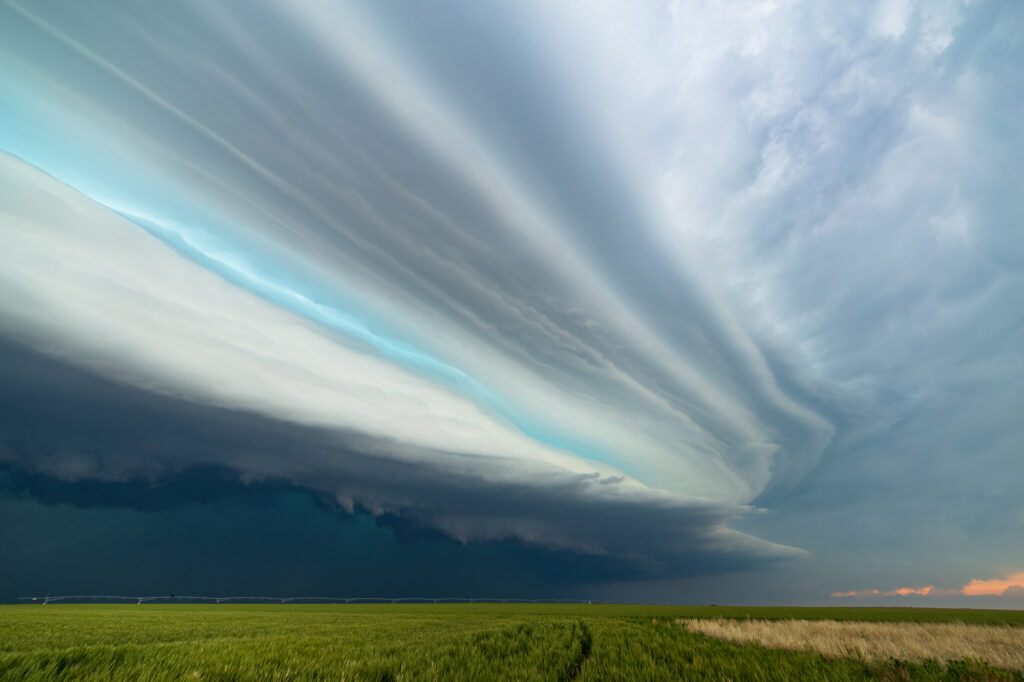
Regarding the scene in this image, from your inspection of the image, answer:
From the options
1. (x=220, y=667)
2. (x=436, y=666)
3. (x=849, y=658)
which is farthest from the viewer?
(x=849, y=658)

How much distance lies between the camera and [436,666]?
37.8ft

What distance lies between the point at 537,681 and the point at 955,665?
12.1 meters

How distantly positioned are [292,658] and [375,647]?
14.4 feet

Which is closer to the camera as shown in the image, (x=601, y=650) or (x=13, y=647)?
(x=13, y=647)

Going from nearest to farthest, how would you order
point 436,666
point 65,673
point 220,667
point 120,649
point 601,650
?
point 65,673 < point 220,667 < point 120,649 < point 436,666 < point 601,650

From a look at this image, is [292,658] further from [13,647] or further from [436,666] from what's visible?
[13,647]

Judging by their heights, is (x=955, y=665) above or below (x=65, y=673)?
above

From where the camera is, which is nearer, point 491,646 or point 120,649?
point 120,649

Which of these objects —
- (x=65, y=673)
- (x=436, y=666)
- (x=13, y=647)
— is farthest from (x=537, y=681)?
(x=13, y=647)

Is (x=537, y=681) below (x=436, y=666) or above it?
above

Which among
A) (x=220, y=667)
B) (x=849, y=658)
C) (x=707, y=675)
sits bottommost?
(x=220, y=667)

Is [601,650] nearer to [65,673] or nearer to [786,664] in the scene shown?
[786,664]

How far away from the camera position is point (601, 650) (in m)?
15.2

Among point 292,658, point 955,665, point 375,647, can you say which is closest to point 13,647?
point 292,658
